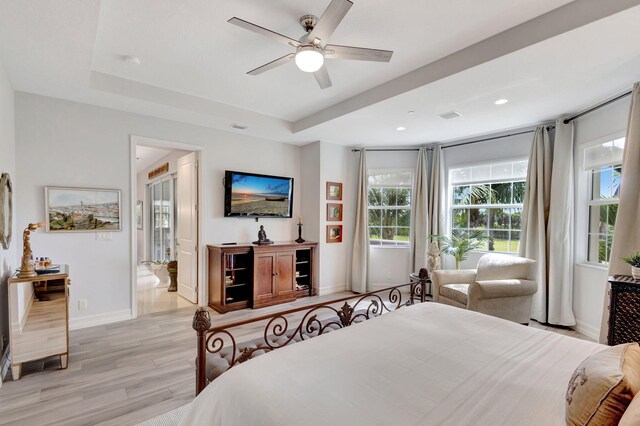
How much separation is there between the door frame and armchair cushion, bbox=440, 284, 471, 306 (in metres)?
3.40

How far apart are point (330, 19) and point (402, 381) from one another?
207cm

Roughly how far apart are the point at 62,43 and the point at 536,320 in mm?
5845

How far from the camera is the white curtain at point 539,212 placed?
397 cm

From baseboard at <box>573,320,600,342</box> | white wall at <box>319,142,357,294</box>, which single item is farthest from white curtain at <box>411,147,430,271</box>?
baseboard at <box>573,320,600,342</box>

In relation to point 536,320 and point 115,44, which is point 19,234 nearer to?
point 115,44

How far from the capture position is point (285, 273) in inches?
190

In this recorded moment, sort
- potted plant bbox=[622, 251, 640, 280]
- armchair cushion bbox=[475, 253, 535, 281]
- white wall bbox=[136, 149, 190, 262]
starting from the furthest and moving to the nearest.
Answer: white wall bbox=[136, 149, 190, 262] < armchair cushion bbox=[475, 253, 535, 281] < potted plant bbox=[622, 251, 640, 280]

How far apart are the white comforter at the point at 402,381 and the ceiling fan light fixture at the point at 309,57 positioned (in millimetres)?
1903

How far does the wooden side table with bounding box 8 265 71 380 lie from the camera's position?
98.3 inches

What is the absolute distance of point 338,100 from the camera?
3934 mm

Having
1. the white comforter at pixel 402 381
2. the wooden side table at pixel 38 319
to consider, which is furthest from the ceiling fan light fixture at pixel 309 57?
the wooden side table at pixel 38 319

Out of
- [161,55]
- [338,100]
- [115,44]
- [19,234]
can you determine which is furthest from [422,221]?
[19,234]

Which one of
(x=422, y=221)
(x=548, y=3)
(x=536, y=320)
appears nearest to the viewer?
(x=548, y=3)

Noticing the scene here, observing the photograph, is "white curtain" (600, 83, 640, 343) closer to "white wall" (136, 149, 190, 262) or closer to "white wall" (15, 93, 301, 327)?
"white wall" (15, 93, 301, 327)
